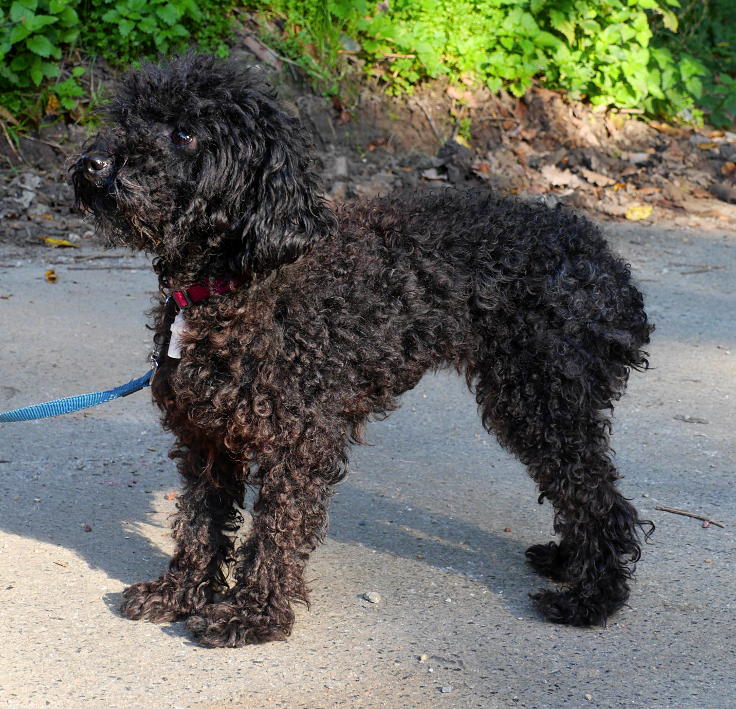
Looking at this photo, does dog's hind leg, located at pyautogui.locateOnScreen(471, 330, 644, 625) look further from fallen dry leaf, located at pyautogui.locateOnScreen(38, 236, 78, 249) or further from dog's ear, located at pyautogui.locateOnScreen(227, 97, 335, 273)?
fallen dry leaf, located at pyautogui.locateOnScreen(38, 236, 78, 249)

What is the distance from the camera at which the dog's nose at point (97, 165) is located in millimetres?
3039

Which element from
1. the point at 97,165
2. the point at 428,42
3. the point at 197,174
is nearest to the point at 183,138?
the point at 197,174

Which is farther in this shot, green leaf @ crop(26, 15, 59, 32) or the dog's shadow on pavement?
green leaf @ crop(26, 15, 59, 32)

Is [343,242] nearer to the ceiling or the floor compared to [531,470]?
nearer to the ceiling

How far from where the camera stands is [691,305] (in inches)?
276

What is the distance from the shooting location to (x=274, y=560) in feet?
11.2

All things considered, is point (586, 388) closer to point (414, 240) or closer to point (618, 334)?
point (618, 334)

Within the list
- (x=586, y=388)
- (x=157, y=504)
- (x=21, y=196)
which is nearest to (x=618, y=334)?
(x=586, y=388)

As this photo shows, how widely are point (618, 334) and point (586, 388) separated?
0.76 ft

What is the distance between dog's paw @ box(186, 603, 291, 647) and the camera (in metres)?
3.38

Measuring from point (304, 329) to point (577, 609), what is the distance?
143 centimetres

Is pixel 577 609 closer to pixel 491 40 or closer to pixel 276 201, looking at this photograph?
pixel 276 201

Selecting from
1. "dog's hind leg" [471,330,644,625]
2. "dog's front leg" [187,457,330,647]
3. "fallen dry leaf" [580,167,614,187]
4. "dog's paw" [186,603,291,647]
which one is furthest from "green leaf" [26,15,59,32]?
"dog's paw" [186,603,291,647]

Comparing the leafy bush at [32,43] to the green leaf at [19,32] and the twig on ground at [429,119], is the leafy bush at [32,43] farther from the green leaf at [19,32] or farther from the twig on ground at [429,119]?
the twig on ground at [429,119]
